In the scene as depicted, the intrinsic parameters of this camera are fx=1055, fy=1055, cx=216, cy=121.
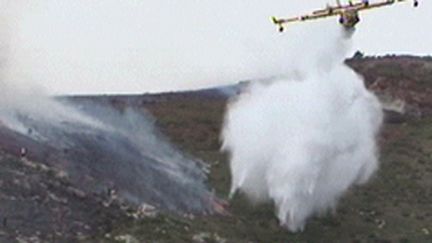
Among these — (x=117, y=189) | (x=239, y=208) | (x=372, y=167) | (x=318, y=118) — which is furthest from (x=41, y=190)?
(x=372, y=167)

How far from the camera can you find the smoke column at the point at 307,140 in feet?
327

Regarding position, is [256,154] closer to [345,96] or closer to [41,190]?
[345,96]

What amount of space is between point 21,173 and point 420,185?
5116 centimetres

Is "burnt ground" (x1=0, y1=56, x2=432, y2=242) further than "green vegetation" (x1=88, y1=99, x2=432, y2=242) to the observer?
No

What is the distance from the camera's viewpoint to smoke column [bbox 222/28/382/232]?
327 ft

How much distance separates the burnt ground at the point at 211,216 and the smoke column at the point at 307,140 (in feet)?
6.40

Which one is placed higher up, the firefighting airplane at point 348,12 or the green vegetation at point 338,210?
the firefighting airplane at point 348,12

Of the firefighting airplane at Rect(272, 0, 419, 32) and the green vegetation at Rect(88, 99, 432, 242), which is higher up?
the firefighting airplane at Rect(272, 0, 419, 32)

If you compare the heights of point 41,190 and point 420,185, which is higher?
point 41,190

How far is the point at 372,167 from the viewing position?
123m

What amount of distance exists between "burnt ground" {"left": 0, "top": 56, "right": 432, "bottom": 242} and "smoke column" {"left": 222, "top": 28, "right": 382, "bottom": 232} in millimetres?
1951

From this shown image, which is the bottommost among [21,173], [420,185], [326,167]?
[420,185]

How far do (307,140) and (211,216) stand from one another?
12.4m

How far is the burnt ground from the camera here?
271ft
